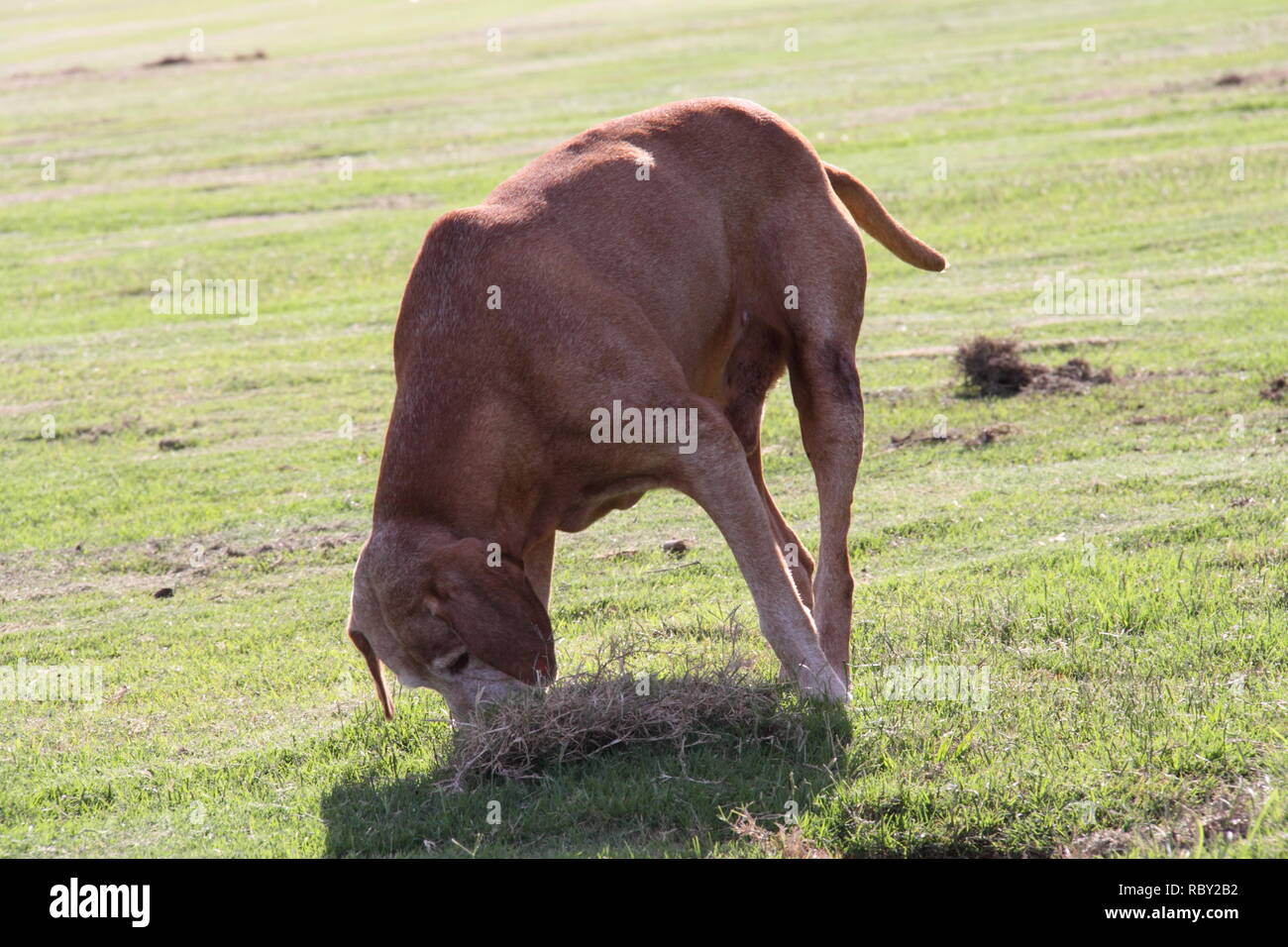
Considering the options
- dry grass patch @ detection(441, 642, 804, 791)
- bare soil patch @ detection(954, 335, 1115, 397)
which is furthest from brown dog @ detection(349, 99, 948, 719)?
bare soil patch @ detection(954, 335, 1115, 397)

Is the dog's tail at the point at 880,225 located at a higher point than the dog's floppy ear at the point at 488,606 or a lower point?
higher

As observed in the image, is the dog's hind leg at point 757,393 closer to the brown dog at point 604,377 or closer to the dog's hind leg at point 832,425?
the brown dog at point 604,377

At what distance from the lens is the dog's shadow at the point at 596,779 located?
5.46 m

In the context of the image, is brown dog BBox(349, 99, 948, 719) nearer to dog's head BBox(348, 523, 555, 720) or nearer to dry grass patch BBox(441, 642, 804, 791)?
dog's head BBox(348, 523, 555, 720)

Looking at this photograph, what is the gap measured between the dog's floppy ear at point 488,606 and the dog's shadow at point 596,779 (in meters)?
0.26

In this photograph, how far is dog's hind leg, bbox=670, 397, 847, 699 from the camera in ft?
19.8

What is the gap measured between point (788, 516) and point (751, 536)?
12.7 ft

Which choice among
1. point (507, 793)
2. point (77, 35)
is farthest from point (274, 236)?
point (77, 35)

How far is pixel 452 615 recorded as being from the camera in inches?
221

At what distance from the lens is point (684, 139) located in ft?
22.7

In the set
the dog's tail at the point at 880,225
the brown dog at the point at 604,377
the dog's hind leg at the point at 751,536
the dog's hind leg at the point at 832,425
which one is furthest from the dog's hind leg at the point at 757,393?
the dog's tail at the point at 880,225

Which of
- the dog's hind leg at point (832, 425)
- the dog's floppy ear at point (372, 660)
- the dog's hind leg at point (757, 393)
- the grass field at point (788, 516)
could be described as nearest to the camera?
the grass field at point (788, 516)

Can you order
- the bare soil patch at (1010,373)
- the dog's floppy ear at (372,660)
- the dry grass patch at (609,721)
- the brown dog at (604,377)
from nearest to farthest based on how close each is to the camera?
the brown dog at (604,377)
the dry grass patch at (609,721)
the dog's floppy ear at (372,660)
the bare soil patch at (1010,373)

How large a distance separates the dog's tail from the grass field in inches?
69.3
